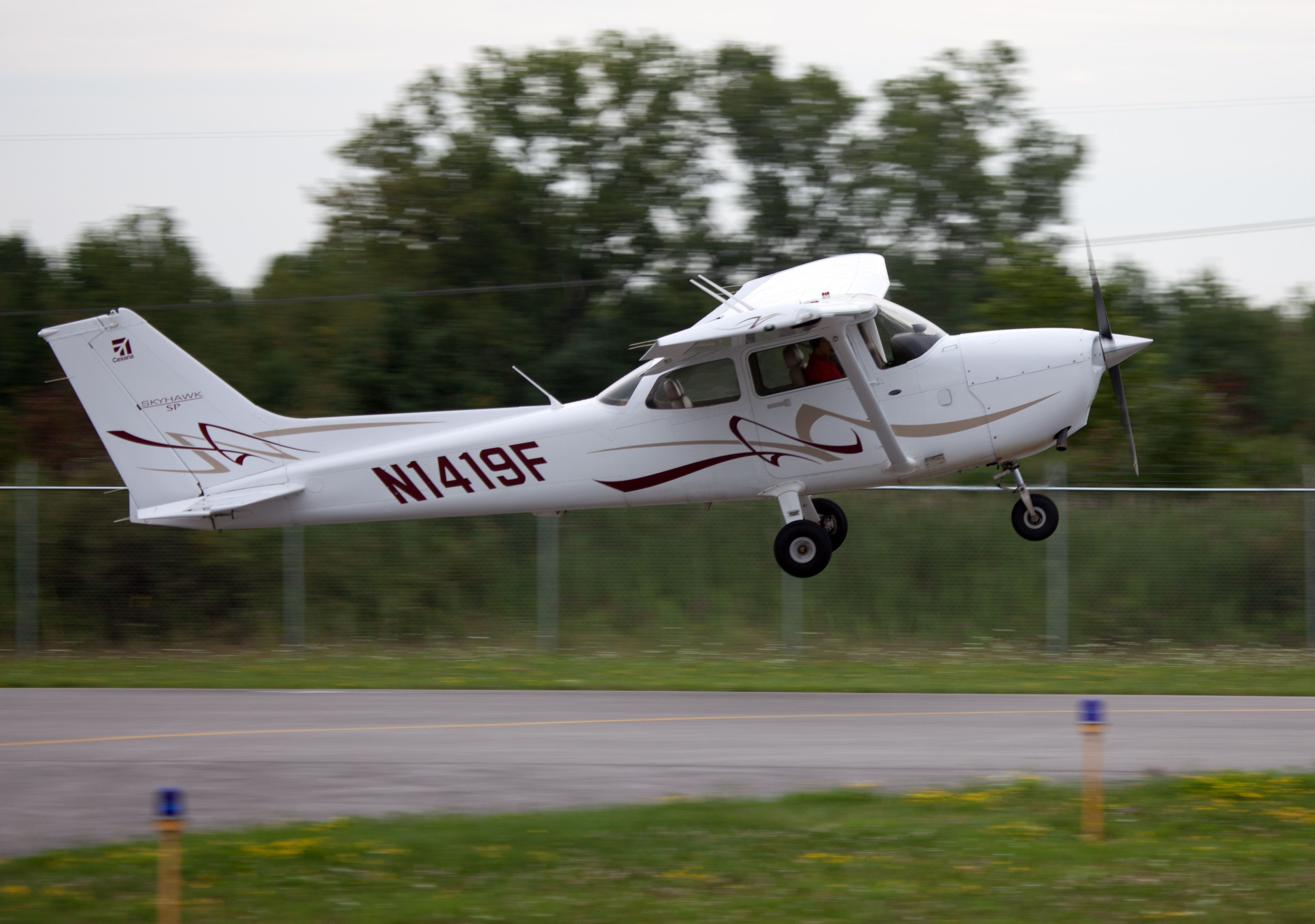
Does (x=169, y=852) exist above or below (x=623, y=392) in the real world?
below

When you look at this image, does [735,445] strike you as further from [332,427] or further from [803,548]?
[332,427]

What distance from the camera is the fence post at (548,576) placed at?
1873 cm

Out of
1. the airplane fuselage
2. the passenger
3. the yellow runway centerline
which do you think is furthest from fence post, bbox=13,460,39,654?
the passenger

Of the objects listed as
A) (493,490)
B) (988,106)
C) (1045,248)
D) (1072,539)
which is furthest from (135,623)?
(988,106)

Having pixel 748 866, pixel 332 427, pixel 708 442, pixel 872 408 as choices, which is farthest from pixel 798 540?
pixel 748 866

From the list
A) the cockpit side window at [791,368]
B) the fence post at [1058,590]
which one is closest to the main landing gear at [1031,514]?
the cockpit side window at [791,368]

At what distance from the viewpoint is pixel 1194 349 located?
2948cm

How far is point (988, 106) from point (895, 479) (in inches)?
746

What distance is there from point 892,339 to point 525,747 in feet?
17.0

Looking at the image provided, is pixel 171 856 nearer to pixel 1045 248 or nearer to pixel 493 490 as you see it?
pixel 493 490

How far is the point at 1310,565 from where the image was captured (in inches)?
718

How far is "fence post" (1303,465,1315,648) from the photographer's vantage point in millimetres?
18109

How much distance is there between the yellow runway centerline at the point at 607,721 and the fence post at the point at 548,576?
18.4ft

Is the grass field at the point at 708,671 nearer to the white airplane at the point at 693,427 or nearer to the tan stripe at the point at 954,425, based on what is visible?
the white airplane at the point at 693,427
